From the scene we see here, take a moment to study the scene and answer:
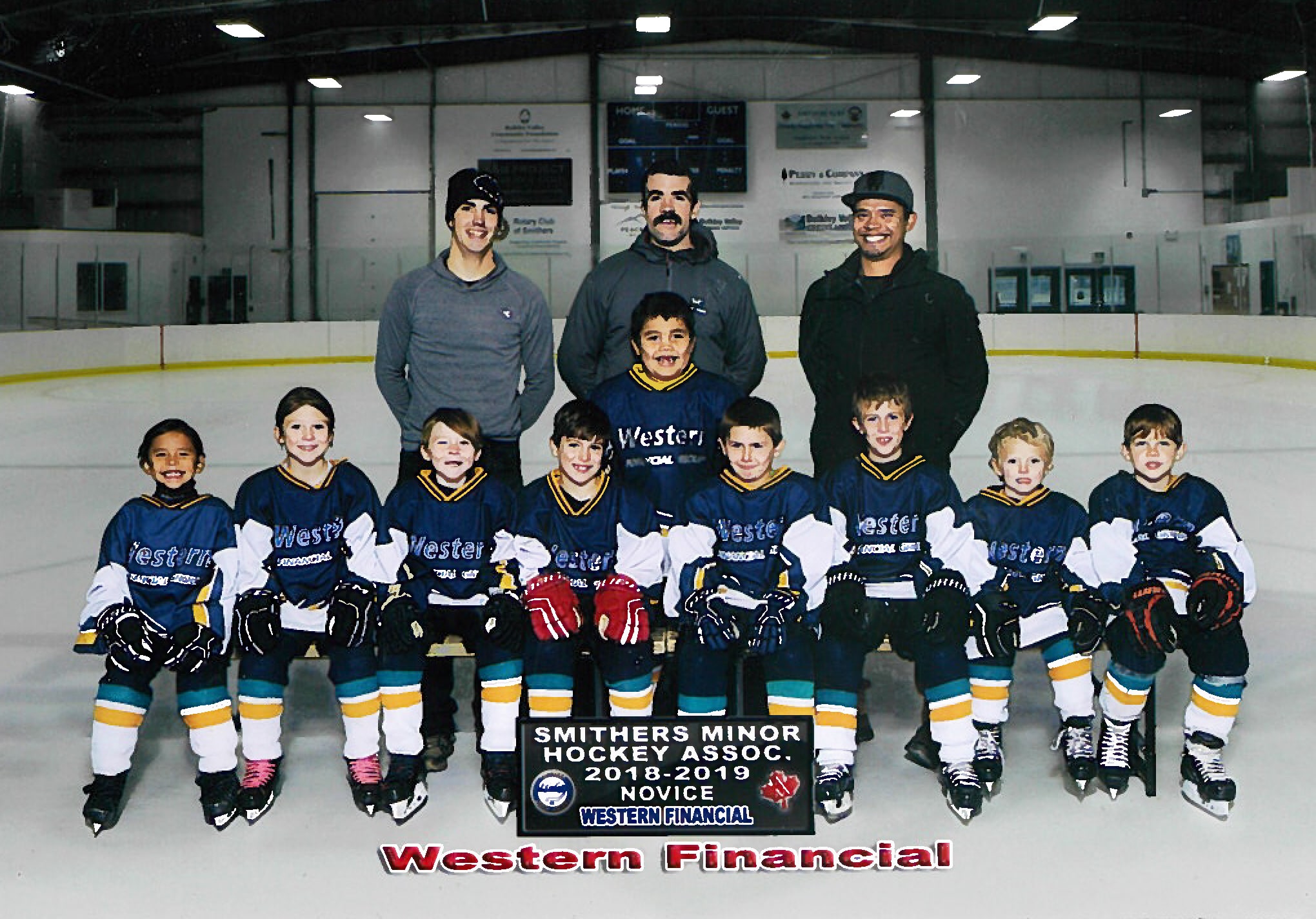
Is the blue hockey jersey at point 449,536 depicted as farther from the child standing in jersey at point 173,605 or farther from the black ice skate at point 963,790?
the black ice skate at point 963,790

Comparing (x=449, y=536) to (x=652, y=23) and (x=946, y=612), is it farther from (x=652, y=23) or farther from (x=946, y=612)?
(x=652, y=23)

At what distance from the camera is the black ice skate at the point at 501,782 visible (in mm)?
2625

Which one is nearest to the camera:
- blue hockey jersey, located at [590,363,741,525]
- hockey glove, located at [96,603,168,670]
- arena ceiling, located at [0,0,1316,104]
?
hockey glove, located at [96,603,168,670]

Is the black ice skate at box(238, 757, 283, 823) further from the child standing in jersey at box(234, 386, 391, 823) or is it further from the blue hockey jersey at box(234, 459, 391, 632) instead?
the blue hockey jersey at box(234, 459, 391, 632)

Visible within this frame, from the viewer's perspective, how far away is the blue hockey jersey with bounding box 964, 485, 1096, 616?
2.75 metres

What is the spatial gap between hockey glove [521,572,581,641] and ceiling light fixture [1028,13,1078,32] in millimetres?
13496

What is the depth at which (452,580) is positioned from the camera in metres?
2.73

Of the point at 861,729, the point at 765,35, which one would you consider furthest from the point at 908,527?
the point at 765,35

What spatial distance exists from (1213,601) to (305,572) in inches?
66.6

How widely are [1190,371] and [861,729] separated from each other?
11.9m

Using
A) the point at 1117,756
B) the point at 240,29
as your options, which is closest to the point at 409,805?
the point at 1117,756

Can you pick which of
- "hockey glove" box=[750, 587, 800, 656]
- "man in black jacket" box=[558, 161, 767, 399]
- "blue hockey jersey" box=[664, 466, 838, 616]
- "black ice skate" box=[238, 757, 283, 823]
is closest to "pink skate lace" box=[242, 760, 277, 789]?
"black ice skate" box=[238, 757, 283, 823]

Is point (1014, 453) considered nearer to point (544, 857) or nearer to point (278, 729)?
point (544, 857)

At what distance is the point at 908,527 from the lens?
8.95 ft
